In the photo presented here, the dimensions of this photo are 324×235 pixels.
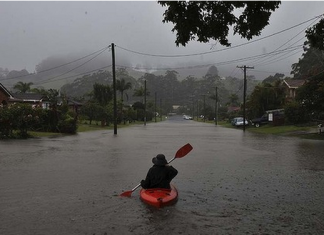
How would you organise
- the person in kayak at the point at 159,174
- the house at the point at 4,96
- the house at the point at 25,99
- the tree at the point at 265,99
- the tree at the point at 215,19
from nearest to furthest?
the tree at the point at 215,19
the person in kayak at the point at 159,174
the house at the point at 4,96
the house at the point at 25,99
the tree at the point at 265,99

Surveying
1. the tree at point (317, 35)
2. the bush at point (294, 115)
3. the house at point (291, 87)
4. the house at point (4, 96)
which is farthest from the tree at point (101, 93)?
the tree at point (317, 35)

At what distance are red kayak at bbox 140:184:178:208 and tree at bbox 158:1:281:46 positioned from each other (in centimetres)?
305

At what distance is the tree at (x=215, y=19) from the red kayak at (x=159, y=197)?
3047 millimetres

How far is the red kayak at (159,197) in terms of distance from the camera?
7.54 meters

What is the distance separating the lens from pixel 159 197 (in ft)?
25.1

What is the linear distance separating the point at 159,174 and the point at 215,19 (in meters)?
3.42

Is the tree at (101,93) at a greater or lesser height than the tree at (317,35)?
greater

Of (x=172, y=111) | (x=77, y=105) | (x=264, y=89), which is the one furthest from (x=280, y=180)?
(x=172, y=111)

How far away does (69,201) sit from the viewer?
8.27 metres

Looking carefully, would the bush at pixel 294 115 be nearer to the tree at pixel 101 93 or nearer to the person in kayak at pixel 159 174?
the tree at pixel 101 93

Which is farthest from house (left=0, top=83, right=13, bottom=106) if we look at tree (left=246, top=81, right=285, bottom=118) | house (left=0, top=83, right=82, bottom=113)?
tree (left=246, top=81, right=285, bottom=118)

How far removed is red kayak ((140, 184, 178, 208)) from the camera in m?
7.54

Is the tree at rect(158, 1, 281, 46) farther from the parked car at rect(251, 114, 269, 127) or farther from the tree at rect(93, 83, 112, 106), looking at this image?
the tree at rect(93, 83, 112, 106)

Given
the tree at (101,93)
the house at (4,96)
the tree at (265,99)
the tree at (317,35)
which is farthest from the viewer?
the tree at (101,93)
